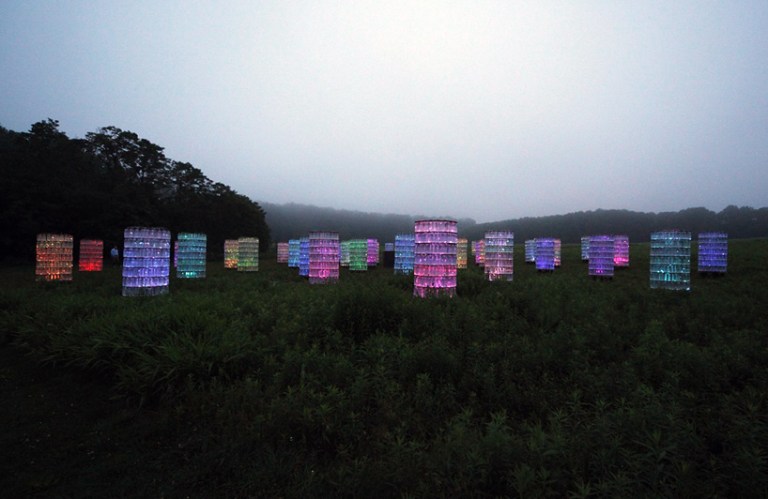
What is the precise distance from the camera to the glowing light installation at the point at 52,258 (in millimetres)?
18109

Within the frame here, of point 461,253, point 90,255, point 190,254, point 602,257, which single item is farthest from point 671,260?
point 90,255

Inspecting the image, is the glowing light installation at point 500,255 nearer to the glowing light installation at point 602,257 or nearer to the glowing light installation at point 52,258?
the glowing light installation at point 602,257

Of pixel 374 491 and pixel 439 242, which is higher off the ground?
pixel 439 242

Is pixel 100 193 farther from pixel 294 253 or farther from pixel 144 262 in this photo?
pixel 144 262

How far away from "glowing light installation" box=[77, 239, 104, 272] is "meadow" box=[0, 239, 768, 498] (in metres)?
16.8

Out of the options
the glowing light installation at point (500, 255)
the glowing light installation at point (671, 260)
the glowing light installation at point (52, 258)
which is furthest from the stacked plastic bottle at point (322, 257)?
the glowing light installation at point (671, 260)

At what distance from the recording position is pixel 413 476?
12.4ft

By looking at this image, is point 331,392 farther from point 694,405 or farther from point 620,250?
point 620,250

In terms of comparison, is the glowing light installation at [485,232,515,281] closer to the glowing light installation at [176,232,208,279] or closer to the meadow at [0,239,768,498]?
the meadow at [0,239,768,498]

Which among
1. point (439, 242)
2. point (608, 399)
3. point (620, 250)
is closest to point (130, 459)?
point (608, 399)

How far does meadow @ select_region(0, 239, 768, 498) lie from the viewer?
12.5 feet

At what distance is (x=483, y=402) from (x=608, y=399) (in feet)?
5.73

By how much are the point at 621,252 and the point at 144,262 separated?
26482 mm

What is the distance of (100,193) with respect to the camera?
3475 centimetres
